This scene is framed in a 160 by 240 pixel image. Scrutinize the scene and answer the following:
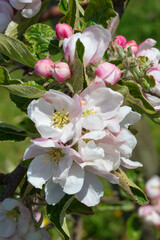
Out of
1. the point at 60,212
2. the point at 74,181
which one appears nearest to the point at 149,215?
the point at 60,212

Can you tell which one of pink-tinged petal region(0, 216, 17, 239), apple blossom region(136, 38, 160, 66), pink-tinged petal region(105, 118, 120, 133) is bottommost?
pink-tinged petal region(0, 216, 17, 239)

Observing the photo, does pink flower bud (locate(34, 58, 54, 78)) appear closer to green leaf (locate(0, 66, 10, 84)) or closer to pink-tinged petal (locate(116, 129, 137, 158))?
green leaf (locate(0, 66, 10, 84))

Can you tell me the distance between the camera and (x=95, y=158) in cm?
77

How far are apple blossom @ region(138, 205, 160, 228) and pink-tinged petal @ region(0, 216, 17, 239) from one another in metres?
1.16

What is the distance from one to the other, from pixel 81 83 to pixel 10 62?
0.40 meters

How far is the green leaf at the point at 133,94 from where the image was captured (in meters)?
0.81

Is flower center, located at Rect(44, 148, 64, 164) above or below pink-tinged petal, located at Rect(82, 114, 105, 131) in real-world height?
below

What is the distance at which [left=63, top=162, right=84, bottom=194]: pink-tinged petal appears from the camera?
2.58ft

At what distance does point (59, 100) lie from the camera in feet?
2.69

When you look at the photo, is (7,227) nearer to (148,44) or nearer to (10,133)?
(10,133)

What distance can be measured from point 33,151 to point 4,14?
17.5 inches

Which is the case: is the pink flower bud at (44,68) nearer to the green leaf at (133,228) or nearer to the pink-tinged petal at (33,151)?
the pink-tinged petal at (33,151)

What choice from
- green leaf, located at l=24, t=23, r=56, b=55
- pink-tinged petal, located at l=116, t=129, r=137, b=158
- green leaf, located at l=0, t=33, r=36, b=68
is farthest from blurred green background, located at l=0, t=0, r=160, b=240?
pink-tinged petal, located at l=116, t=129, r=137, b=158

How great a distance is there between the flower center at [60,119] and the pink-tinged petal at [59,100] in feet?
0.03
